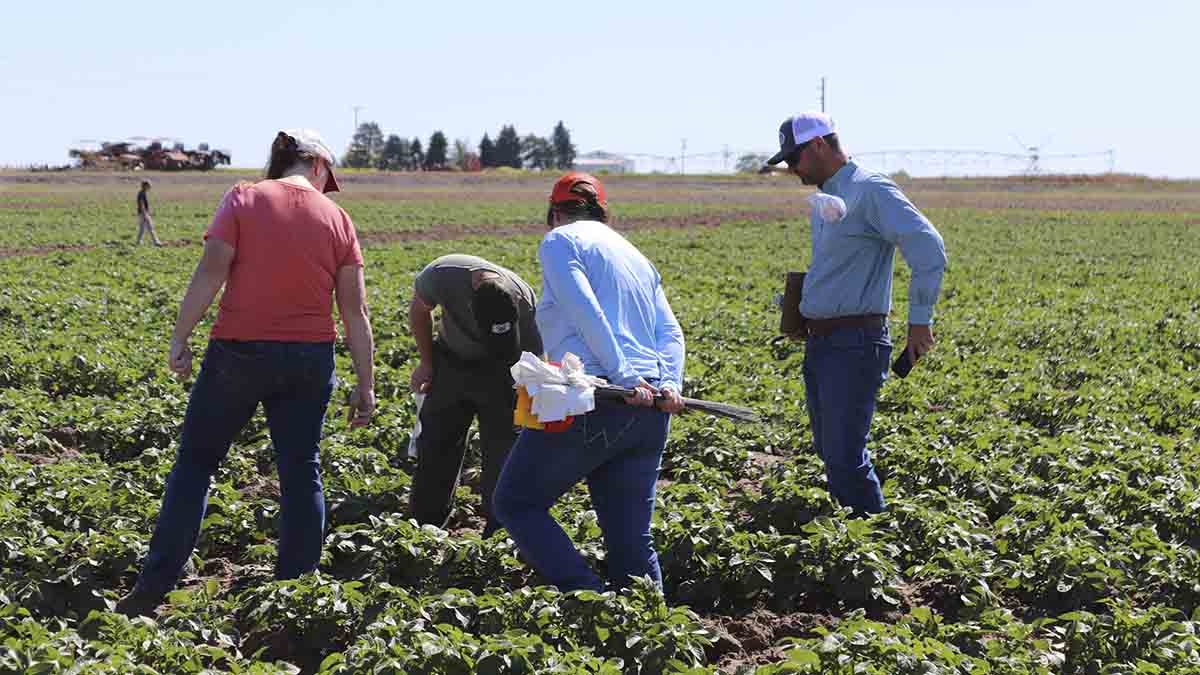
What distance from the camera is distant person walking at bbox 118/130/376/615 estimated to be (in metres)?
4.65

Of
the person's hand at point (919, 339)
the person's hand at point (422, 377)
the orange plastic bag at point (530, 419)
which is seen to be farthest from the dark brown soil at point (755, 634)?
the person's hand at point (422, 377)

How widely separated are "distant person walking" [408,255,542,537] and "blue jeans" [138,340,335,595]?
982 mm

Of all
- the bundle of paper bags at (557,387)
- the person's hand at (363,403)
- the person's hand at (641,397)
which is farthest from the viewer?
the person's hand at (363,403)

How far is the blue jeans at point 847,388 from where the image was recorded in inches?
209

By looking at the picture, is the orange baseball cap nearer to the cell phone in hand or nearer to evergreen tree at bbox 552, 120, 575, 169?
the cell phone in hand

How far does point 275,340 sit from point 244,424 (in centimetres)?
42

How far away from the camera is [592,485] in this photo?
446cm

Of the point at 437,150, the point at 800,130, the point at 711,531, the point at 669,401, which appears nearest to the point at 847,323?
the point at 800,130

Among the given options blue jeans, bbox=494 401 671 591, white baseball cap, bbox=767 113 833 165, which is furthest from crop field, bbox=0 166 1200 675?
white baseball cap, bbox=767 113 833 165

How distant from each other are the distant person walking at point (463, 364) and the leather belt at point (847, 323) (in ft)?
4.49

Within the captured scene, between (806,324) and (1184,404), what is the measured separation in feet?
18.1

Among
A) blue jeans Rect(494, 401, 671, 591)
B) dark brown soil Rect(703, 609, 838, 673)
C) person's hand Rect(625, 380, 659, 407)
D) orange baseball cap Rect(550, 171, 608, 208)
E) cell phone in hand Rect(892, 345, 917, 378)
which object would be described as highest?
orange baseball cap Rect(550, 171, 608, 208)

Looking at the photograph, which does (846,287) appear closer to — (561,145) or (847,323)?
(847,323)

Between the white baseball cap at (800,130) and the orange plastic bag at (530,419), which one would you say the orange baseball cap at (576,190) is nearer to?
the orange plastic bag at (530,419)
